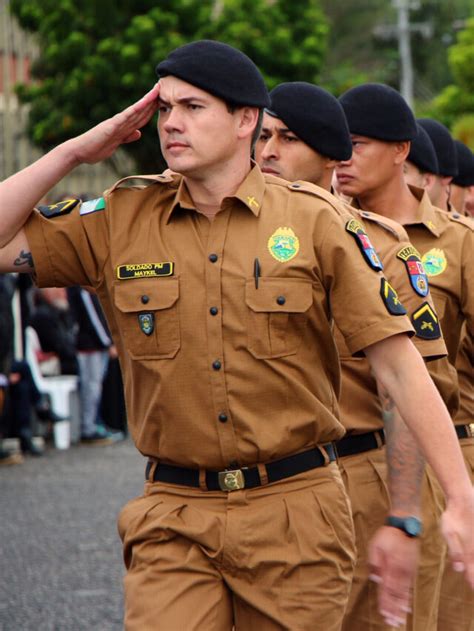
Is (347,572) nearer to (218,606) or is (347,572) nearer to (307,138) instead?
(218,606)

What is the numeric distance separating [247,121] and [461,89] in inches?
1448

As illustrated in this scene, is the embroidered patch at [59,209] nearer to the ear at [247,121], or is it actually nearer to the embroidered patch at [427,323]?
the ear at [247,121]

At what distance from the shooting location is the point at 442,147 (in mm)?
7797

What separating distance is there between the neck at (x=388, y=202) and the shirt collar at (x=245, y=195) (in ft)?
5.49

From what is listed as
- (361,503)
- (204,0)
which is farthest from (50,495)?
(204,0)

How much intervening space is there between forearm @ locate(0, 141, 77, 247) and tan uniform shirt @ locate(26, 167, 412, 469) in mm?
70

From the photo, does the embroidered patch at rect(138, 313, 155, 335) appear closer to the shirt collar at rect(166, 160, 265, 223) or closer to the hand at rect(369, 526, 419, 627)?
the shirt collar at rect(166, 160, 265, 223)

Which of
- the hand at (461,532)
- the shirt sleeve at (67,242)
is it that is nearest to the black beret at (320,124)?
the shirt sleeve at (67,242)

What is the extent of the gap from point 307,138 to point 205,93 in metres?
1.34

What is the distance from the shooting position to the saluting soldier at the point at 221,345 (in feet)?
14.4

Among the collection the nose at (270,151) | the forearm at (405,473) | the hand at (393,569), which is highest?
the nose at (270,151)

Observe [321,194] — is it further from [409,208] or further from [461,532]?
[409,208]

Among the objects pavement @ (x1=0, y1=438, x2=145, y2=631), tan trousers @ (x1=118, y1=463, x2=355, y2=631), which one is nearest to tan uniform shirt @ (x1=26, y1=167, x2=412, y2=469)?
tan trousers @ (x1=118, y1=463, x2=355, y2=631)

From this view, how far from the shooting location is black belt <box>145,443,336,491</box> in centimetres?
444
